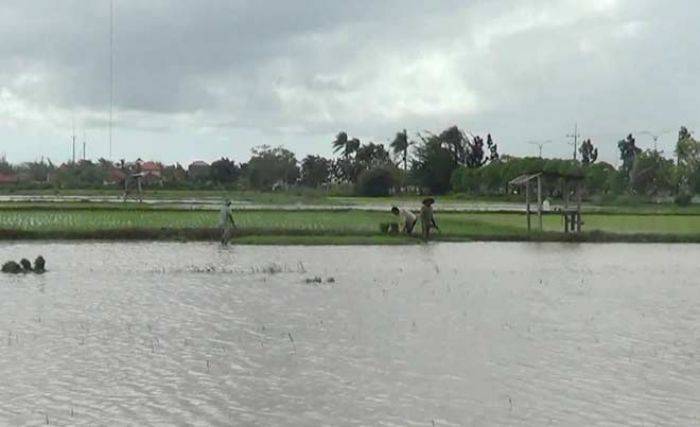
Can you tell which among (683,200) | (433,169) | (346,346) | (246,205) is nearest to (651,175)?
(683,200)

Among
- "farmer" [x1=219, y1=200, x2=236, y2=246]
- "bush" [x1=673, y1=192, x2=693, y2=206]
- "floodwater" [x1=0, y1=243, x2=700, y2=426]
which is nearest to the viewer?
"floodwater" [x1=0, y1=243, x2=700, y2=426]

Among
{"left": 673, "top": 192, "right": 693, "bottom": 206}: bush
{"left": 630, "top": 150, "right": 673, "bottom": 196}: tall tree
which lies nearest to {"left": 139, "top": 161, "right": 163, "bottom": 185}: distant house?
{"left": 630, "top": 150, "right": 673, "bottom": 196}: tall tree

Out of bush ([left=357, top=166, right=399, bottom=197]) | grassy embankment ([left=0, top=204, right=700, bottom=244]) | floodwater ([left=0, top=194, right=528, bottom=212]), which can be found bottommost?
grassy embankment ([left=0, top=204, right=700, bottom=244])

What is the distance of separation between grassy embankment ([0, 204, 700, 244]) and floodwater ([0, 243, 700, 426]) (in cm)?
725

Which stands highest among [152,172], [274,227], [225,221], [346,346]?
[152,172]

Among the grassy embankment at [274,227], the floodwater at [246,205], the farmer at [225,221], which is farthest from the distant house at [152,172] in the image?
the farmer at [225,221]

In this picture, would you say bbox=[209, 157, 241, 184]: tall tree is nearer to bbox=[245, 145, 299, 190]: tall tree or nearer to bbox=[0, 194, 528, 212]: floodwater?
bbox=[245, 145, 299, 190]: tall tree

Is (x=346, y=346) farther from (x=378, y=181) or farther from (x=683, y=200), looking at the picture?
(x=378, y=181)

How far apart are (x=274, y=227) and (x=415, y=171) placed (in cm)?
6284

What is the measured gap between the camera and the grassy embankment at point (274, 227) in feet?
81.7

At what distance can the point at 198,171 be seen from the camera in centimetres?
10888

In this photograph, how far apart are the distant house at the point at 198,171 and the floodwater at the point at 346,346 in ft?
270

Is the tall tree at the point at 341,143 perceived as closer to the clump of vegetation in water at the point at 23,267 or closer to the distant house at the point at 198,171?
the distant house at the point at 198,171

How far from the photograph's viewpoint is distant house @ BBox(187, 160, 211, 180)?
326ft
